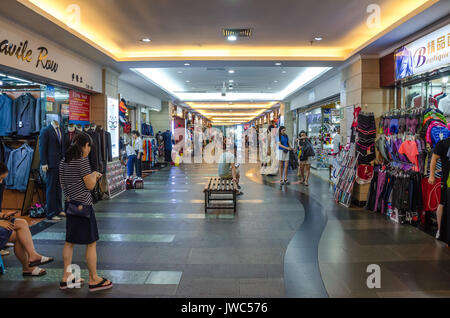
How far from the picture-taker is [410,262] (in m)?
3.51

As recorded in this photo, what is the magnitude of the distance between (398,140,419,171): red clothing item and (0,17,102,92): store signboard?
19.7 feet

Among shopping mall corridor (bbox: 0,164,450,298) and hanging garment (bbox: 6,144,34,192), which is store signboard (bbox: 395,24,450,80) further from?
hanging garment (bbox: 6,144,34,192)

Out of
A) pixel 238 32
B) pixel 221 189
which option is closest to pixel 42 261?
pixel 221 189

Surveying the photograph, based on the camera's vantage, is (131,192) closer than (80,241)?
No

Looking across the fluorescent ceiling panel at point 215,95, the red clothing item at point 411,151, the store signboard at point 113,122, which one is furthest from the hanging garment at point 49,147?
the red clothing item at point 411,151

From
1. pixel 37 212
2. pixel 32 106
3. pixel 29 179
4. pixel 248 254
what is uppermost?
pixel 32 106

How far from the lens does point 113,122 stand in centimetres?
805

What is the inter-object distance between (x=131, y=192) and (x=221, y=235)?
163 inches

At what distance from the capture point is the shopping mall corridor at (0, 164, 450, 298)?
2.90m

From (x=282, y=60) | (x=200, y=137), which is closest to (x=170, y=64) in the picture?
(x=282, y=60)

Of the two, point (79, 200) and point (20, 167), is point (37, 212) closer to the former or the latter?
point (20, 167)

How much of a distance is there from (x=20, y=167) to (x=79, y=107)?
6.35 ft

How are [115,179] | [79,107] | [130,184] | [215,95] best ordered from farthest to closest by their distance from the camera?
[215,95] < [130,184] < [115,179] < [79,107]
